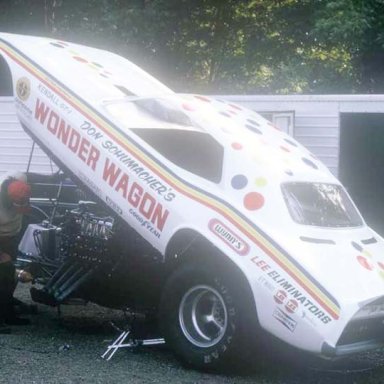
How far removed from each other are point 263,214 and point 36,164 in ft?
22.8

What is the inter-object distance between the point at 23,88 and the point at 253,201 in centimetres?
305

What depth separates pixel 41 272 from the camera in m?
9.09

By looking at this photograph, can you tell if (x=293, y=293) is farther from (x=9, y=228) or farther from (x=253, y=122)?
(x=9, y=228)

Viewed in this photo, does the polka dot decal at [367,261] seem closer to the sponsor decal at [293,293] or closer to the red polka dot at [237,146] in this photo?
the sponsor decal at [293,293]

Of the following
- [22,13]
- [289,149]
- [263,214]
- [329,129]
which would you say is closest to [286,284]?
[263,214]

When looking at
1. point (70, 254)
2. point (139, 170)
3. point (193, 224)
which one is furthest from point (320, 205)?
point (70, 254)

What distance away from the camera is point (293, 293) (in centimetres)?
665

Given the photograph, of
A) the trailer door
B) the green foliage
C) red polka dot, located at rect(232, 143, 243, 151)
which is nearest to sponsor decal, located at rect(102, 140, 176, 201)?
red polka dot, located at rect(232, 143, 243, 151)

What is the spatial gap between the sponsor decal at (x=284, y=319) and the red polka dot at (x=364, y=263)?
32.3 inches

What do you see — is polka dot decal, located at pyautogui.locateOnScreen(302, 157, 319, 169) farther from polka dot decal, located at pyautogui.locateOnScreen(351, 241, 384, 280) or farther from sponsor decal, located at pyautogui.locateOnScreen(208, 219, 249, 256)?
sponsor decal, located at pyautogui.locateOnScreen(208, 219, 249, 256)

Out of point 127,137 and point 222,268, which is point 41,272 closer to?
point 127,137

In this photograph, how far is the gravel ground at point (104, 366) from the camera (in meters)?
6.96

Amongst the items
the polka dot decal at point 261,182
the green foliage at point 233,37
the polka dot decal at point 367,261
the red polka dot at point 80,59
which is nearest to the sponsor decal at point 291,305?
the polka dot decal at point 367,261

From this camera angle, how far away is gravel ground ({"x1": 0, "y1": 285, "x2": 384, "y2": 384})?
274 inches
